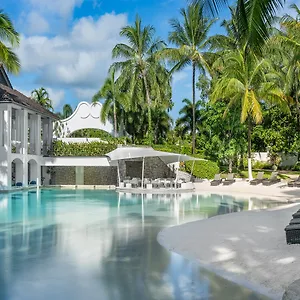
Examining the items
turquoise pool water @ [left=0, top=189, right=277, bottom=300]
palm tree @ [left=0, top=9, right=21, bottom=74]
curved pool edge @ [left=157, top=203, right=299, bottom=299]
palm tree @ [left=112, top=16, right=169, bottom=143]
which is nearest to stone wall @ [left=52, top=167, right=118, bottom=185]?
palm tree @ [left=112, top=16, right=169, bottom=143]

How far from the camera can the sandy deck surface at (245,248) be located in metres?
6.47

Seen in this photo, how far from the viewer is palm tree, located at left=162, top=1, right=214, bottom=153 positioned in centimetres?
3081

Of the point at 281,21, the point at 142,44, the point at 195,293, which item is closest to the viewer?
the point at 195,293

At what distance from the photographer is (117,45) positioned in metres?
32.4

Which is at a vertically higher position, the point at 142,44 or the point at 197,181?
the point at 142,44

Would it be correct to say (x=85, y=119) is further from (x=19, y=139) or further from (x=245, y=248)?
(x=245, y=248)

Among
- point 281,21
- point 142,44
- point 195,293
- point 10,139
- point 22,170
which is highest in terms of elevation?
point 142,44

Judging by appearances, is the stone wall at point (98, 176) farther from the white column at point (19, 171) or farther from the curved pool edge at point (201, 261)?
the curved pool edge at point (201, 261)

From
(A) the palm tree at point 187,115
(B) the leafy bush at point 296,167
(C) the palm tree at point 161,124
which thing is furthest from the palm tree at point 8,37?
(B) the leafy bush at point 296,167

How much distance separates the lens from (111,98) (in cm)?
3688

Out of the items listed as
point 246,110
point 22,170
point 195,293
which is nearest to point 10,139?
point 22,170

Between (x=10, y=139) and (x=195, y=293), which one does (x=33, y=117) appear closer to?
(x=10, y=139)

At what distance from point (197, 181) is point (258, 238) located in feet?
63.3

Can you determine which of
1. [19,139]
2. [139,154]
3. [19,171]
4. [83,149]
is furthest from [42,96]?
[139,154]
